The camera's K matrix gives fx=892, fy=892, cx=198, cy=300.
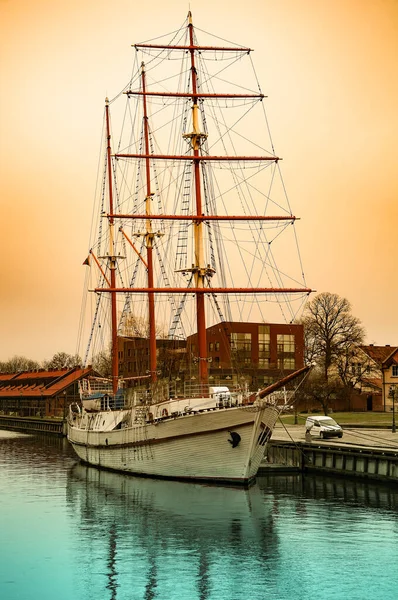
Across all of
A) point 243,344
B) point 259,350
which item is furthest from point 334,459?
point 259,350

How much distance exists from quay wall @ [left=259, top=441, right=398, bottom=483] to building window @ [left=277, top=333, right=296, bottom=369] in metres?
63.6

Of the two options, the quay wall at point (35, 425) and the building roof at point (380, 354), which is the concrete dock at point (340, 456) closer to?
the building roof at point (380, 354)

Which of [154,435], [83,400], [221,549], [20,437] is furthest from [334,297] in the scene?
[221,549]

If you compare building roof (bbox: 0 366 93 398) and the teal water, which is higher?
building roof (bbox: 0 366 93 398)

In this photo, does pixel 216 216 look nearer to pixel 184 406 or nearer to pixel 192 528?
pixel 184 406

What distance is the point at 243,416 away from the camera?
42.0 m

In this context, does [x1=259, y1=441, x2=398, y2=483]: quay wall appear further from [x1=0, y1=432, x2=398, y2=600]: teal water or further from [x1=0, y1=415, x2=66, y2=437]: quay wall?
[x1=0, y1=415, x2=66, y2=437]: quay wall

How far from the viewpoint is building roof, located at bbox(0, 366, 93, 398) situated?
115m

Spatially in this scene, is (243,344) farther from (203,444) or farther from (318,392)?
(203,444)

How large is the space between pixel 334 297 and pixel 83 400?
4350 centimetres

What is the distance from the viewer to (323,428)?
55688 millimetres

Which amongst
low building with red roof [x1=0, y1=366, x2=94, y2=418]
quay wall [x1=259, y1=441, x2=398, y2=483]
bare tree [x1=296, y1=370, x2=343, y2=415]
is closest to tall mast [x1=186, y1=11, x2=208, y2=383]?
quay wall [x1=259, y1=441, x2=398, y2=483]

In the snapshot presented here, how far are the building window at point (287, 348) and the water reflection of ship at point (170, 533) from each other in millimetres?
71824

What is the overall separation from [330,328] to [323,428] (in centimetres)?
4274
